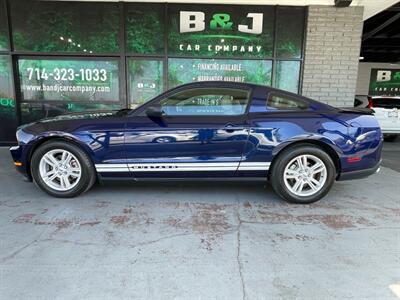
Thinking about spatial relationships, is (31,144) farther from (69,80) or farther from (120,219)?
(69,80)

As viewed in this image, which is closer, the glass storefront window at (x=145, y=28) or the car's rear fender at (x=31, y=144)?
the car's rear fender at (x=31, y=144)

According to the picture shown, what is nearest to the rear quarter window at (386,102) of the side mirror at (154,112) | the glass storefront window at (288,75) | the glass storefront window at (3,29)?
the glass storefront window at (288,75)

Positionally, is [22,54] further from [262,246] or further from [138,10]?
[262,246]

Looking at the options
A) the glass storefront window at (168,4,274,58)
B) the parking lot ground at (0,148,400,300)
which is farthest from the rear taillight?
the parking lot ground at (0,148,400,300)

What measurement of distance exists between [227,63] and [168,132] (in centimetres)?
404

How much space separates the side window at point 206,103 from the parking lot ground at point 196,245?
108cm

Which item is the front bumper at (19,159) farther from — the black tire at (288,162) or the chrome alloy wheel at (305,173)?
the chrome alloy wheel at (305,173)

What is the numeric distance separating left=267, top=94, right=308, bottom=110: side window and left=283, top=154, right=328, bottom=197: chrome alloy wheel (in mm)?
602

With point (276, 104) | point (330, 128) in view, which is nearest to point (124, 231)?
point (276, 104)

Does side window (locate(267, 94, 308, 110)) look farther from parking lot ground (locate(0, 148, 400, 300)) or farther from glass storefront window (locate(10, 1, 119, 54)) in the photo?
glass storefront window (locate(10, 1, 119, 54))

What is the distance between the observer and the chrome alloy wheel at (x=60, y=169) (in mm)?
3926

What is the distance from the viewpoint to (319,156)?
3.82m

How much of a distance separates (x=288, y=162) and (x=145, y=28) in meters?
4.84

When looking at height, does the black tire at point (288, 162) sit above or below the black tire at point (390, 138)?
above
